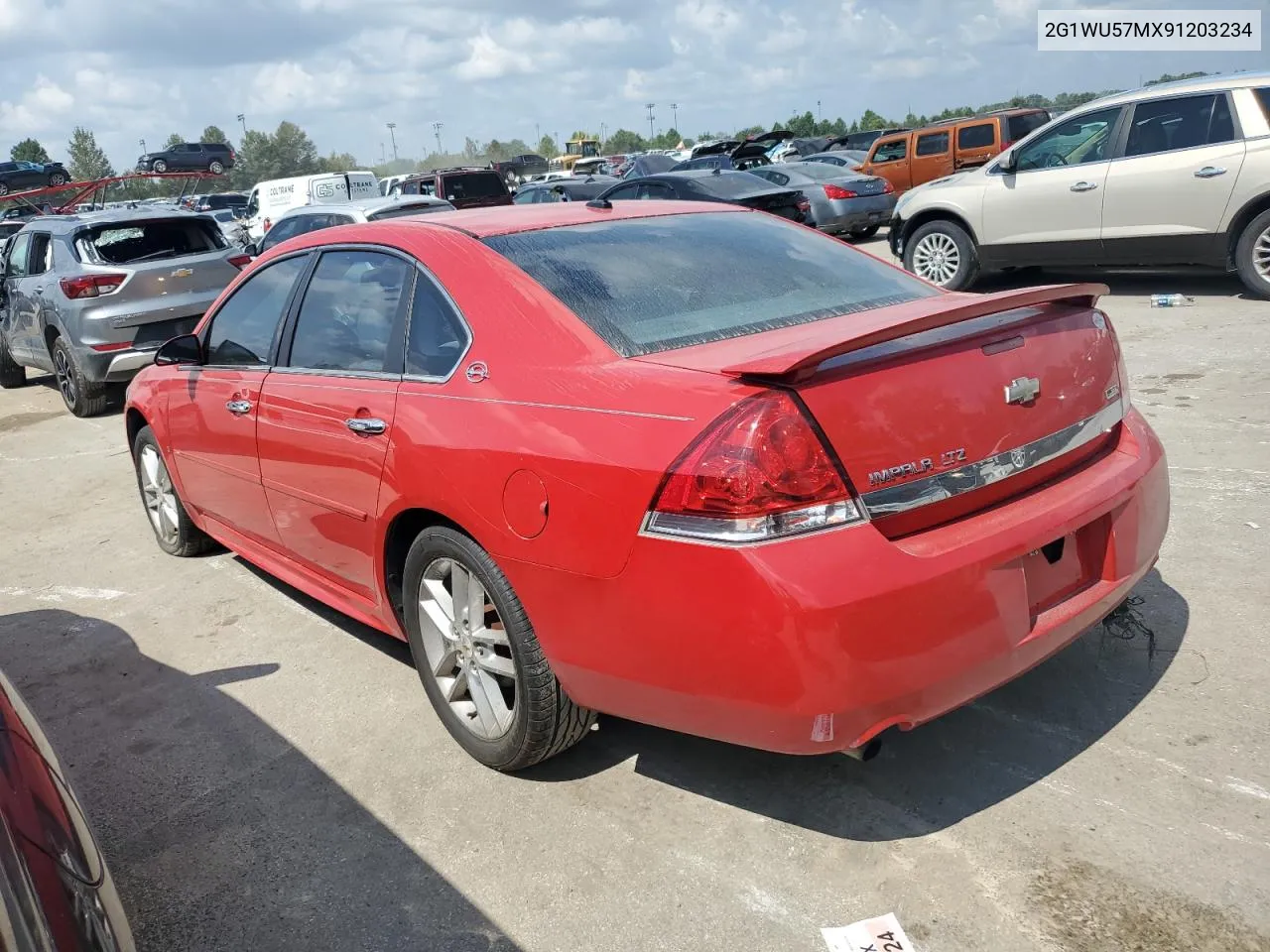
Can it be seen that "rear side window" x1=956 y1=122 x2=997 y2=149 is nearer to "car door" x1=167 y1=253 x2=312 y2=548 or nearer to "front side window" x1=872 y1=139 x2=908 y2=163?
"front side window" x1=872 y1=139 x2=908 y2=163

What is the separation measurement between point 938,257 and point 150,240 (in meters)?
7.73

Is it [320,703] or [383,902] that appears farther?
[320,703]

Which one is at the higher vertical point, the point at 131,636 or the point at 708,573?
the point at 708,573

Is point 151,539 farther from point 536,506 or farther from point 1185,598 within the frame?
point 1185,598

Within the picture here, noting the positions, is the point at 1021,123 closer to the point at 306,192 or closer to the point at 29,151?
the point at 306,192

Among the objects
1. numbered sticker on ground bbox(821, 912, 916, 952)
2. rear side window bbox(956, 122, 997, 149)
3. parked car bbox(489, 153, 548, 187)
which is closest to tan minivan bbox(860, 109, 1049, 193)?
rear side window bbox(956, 122, 997, 149)

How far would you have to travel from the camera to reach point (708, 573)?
2.30 meters

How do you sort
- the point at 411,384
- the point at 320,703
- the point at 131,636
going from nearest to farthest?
the point at 411,384
the point at 320,703
the point at 131,636

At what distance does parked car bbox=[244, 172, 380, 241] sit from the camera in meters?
21.0

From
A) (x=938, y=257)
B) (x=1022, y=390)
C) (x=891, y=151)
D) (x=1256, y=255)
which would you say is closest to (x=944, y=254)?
(x=938, y=257)

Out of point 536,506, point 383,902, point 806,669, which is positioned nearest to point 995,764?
point 806,669

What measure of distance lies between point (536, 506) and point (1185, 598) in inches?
99.6

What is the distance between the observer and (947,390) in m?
2.45

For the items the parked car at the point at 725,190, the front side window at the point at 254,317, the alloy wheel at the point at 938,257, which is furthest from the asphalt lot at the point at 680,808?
the parked car at the point at 725,190
